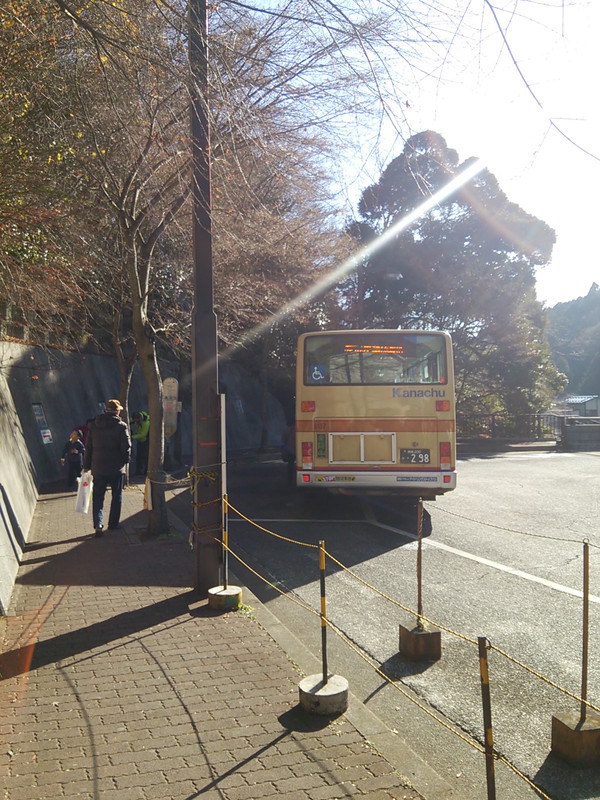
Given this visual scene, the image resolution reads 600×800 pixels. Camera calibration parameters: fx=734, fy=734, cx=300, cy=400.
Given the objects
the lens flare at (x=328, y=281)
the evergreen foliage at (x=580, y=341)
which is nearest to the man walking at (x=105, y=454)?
the lens flare at (x=328, y=281)

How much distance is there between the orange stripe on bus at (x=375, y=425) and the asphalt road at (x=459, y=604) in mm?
1530

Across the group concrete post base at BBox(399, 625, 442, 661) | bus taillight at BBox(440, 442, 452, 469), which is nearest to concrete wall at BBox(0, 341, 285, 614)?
concrete post base at BBox(399, 625, 442, 661)

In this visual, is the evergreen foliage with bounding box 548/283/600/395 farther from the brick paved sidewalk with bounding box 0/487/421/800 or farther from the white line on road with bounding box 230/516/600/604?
the brick paved sidewalk with bounding box 0/487/421/800

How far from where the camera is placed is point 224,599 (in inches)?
265

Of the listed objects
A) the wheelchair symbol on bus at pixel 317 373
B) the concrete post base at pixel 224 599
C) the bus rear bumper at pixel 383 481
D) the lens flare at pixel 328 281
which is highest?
the lens flare at pixel 328 281

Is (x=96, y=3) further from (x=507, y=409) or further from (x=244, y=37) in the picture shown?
(x=507, y=409)

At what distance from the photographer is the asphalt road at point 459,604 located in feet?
14.5

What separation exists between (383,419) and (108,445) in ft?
14.5

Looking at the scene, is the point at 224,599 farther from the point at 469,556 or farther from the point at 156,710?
the point at 469,556

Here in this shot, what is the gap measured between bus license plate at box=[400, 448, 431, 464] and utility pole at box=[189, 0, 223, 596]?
5.26 meters

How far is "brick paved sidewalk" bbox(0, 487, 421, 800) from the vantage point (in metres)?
3.67

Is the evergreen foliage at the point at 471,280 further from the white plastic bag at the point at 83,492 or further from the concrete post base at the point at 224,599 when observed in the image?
the concrete post base at the point at 224,599

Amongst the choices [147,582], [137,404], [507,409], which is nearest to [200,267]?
[147,582]

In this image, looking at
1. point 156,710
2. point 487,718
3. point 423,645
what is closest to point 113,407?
point 423,645
